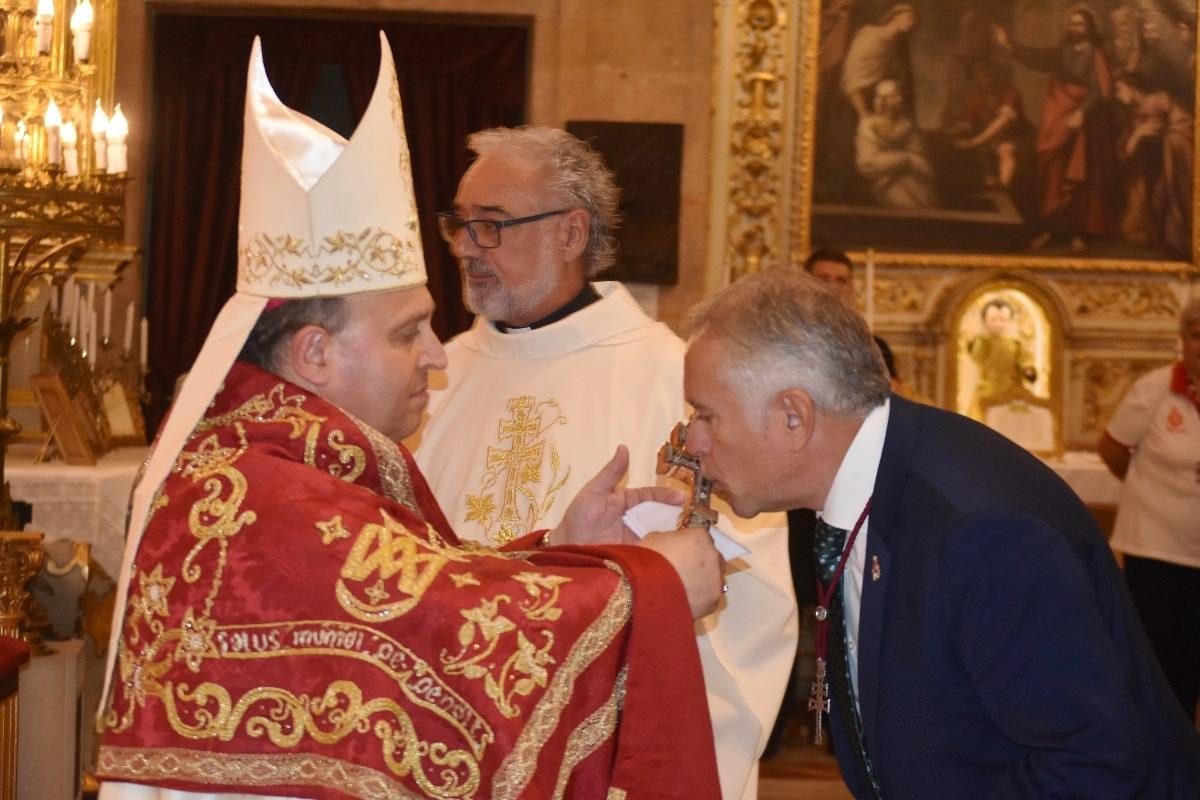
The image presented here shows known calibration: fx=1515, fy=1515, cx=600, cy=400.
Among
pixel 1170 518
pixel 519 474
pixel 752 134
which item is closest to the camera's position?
pixel 519 474

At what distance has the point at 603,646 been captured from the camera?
208cm

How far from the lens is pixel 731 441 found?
2.38 m

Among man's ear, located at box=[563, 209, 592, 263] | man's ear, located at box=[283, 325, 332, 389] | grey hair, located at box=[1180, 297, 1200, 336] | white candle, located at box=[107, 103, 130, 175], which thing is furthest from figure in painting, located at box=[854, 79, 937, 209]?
man's ear, located at box=[283, 325, 332, 389]

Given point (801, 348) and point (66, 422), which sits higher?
point (801, 348)

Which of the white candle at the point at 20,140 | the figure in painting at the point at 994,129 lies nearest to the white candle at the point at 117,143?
the white candle at the point at 20,140

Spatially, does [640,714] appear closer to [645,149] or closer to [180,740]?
[180,740]

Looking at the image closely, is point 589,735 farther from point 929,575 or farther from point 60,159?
point 60,159

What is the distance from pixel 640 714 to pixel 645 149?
6.74 metres

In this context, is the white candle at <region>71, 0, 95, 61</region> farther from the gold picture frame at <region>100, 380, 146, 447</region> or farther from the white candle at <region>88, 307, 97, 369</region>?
the gold picture frame at <region>100, 380, 146, 447</region>

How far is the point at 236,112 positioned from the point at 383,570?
7.59m

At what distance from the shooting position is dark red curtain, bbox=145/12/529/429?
8977mm

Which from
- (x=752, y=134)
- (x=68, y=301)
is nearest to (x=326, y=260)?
(x=68, y=301)

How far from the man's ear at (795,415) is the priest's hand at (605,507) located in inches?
13.9

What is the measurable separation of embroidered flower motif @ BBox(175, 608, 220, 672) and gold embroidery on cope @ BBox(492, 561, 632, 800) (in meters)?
0.43
